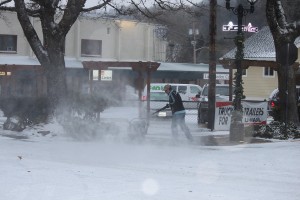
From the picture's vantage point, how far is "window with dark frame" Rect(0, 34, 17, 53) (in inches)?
1660

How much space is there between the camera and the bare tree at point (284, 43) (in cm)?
1839

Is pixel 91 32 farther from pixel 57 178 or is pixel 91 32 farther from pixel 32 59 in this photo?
pixel 57 178

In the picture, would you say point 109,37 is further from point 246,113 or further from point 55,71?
point 246,113

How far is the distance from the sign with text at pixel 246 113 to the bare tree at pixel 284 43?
4.30ft

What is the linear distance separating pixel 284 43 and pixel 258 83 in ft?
72.3

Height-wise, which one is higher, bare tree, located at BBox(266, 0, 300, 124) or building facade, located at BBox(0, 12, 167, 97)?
building facade, located at BBox(0, 12, 167, 97)

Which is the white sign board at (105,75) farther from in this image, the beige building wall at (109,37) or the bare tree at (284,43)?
the beige building wall at (109,37)

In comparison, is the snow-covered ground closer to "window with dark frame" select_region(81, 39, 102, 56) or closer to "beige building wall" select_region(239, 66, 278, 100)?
"beige building wall" select_region(239, 66, 278, 100)

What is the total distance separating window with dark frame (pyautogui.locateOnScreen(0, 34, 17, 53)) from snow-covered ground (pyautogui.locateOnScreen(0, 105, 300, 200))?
26301mm

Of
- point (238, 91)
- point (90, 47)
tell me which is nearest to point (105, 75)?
point (238, 91)

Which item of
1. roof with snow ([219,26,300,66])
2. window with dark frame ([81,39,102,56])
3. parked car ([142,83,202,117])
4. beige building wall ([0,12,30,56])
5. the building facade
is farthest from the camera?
window with dark frame ([81,39,102,56])

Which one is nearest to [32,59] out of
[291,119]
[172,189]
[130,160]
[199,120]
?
[199,120]

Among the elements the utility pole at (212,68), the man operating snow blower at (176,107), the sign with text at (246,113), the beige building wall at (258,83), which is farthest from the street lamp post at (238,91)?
the beige building wall at (258,83)

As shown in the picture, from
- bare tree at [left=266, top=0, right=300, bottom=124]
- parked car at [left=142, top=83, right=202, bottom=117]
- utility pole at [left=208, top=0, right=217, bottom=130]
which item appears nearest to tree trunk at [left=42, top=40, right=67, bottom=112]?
parked car at [left=142, top=83, right=202, bottom=117]
